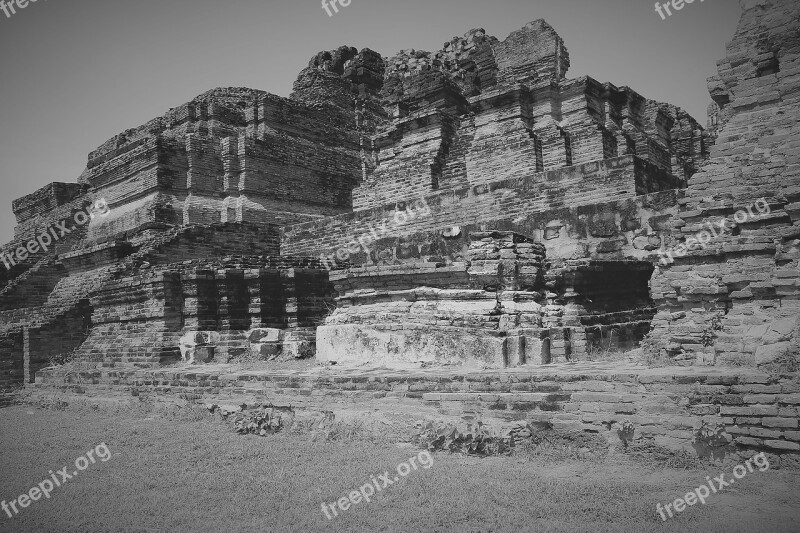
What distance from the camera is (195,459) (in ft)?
19.0

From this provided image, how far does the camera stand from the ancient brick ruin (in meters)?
6.45

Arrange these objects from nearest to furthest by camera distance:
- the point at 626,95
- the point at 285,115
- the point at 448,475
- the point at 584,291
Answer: the point at 448,475
the point at 584,291
the point at 626,95
the point at 285,115

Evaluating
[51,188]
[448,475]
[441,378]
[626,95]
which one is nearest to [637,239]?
[441,378]

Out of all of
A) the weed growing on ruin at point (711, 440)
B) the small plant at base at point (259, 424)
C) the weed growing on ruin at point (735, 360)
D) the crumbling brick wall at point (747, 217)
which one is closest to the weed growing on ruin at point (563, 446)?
the weed growing on ruin at point (711, 440)

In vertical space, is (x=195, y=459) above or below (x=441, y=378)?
below

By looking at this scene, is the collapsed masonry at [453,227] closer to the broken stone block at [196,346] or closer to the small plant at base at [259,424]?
the broken stone block at [196,346]

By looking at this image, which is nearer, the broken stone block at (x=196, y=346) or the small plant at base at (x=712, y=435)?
the small plant at base at (x=712, y=435)

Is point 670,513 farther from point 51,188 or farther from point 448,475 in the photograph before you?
point 51,188

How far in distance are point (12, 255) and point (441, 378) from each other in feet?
61.5

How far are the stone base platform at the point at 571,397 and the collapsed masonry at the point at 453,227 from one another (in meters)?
0.86

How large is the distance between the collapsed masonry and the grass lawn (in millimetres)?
1864

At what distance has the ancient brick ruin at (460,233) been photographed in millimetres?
6445

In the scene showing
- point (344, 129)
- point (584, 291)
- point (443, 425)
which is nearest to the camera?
point (443, 425)

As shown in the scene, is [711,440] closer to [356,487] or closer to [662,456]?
[662,456]
